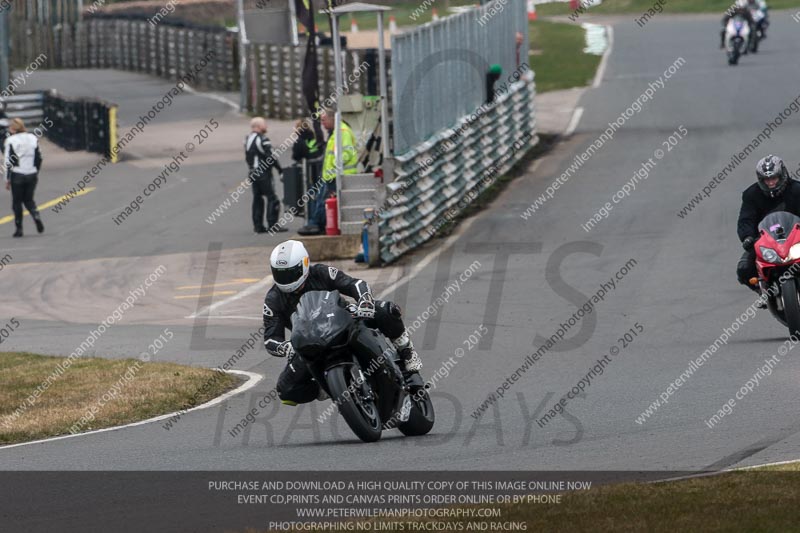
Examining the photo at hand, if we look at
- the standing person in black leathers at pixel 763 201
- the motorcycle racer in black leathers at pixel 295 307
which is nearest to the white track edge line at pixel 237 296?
the standing person in black leathers at pixel 763 201

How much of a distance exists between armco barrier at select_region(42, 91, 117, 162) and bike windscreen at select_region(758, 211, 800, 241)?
21.8 meters

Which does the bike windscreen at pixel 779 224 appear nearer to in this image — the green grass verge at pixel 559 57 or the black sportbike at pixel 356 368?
the black sportbike at pixel 356 368

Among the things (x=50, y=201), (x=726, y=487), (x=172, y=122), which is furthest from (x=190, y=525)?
(x=172, y=122)

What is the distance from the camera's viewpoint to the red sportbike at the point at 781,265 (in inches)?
510

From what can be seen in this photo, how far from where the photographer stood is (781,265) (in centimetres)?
1307

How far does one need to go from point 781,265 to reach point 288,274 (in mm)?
5248

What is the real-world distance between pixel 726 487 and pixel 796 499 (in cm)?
46

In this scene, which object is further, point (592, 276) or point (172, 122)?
point (172, 122)

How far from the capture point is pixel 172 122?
38.8 metres

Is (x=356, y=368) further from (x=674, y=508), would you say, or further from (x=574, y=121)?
(x=574, y=121)

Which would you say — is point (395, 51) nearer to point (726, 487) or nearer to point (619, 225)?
point (619, 225)

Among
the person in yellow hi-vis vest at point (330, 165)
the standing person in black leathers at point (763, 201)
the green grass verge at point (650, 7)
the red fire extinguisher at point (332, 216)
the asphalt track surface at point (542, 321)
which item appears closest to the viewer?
the asphalt track surface at point (542, 321)

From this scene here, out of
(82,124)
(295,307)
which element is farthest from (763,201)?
(82,124)

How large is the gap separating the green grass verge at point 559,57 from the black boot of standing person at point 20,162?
Answer: 17703 mm
